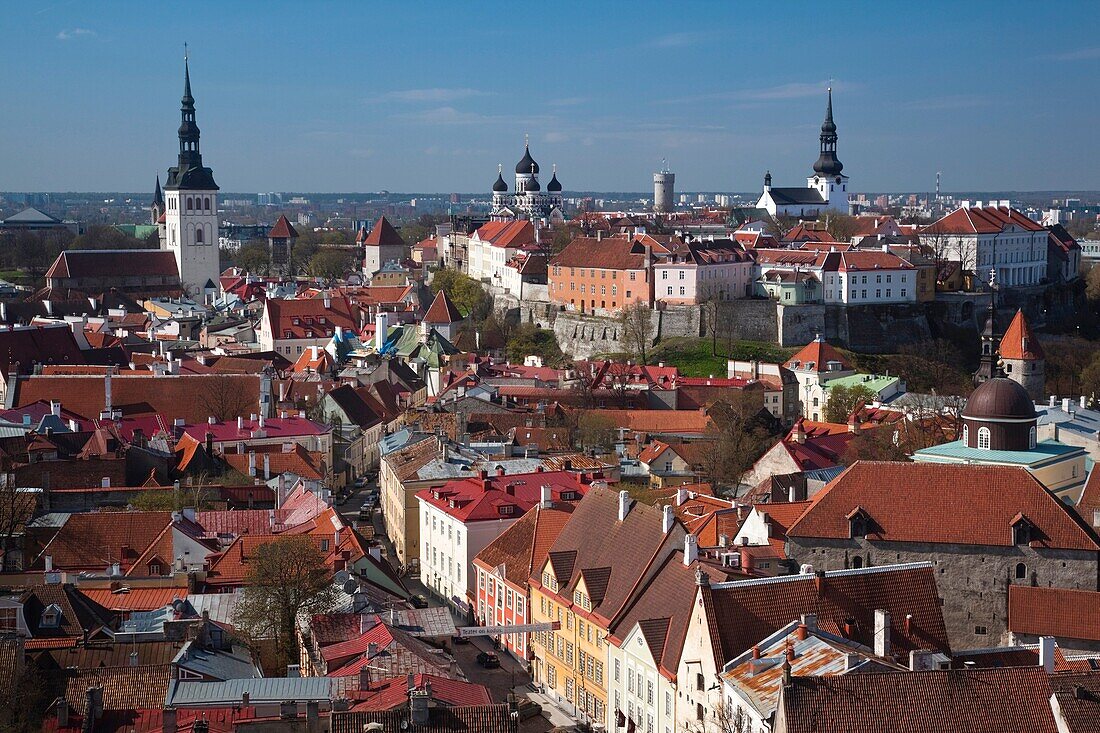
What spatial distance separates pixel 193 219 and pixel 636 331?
173 ft

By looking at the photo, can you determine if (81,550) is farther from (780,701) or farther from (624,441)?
(624,441)

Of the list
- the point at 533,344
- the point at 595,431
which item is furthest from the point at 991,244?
the point at 595,431

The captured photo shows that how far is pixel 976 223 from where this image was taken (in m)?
87.7

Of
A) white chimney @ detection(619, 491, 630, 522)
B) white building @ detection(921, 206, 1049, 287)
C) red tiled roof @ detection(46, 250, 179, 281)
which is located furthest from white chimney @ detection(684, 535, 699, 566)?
red tiled roof @ detection(46, 250, 179, 281)

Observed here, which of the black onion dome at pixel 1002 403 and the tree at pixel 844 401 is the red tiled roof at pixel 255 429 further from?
the black onion dome at pixel 1002 403

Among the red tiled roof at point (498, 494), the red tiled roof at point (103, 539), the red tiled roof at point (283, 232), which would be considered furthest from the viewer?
the red tiled roof at point (283, 232)

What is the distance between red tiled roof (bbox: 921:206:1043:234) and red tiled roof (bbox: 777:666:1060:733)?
69.9 meters

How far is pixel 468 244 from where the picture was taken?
107062 mm

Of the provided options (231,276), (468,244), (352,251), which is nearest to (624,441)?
(468,244)

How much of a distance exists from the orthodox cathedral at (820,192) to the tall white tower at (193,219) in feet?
137

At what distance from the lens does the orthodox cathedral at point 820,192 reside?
11850 centimetres

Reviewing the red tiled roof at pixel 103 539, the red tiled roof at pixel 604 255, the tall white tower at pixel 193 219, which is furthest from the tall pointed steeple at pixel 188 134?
the red tiled roof at pixel 103 539

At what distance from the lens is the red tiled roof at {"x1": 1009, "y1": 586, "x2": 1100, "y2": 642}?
1117 inches

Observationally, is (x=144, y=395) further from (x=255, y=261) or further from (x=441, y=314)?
(x=255, y=261)
